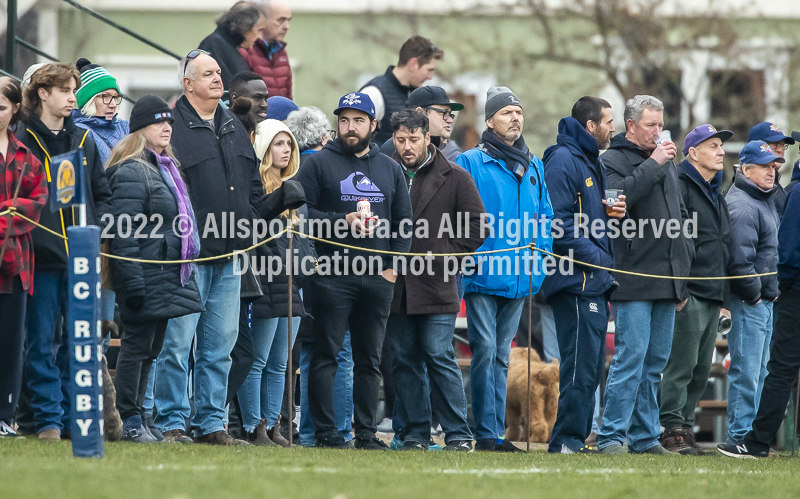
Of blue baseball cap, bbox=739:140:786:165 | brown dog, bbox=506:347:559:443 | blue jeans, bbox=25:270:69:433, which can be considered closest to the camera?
blue jeans, bbox=25:270:69:433

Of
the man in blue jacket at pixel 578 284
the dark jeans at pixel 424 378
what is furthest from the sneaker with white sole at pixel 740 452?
the dark jeans at pixel 424 378

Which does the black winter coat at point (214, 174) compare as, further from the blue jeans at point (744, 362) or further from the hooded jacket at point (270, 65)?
the blue jeans at point (744, 362)

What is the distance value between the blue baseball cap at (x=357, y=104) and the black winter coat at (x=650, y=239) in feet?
6.74

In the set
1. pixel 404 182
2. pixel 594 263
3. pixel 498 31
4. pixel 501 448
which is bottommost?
pixel 501 448

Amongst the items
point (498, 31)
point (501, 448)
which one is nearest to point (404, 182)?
point (501, 448)

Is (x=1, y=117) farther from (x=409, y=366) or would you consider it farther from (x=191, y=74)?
(x=409, y=366)

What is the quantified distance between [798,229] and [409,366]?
305 centimetres

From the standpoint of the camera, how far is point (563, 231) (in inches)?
376

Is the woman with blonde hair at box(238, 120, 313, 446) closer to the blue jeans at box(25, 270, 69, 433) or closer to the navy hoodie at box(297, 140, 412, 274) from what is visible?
the navy hoodie at box(297, 140, 412, 274)

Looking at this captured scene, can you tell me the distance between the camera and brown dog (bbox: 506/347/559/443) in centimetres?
1114

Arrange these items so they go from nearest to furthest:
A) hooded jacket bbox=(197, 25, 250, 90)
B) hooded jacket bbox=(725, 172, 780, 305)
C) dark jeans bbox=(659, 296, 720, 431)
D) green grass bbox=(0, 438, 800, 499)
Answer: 1. green grass bbox=(0, 438, 800, 499)
2. dark jeans bbox=(659, 296, 720, 431)
3. hooded jacket bbox=(725, 172, 780, 305)
4. hooded jacket bbox=(197, 25, 250, 90)

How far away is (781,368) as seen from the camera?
372 inches

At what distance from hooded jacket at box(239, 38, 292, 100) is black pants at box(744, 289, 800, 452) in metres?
5.03

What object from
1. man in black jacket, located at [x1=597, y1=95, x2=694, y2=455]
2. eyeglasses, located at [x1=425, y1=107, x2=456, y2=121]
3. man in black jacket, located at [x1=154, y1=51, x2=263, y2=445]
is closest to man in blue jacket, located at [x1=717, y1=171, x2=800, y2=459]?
man in black jacket, located at [x1=597, y1=95, x2=694, y2=455]
